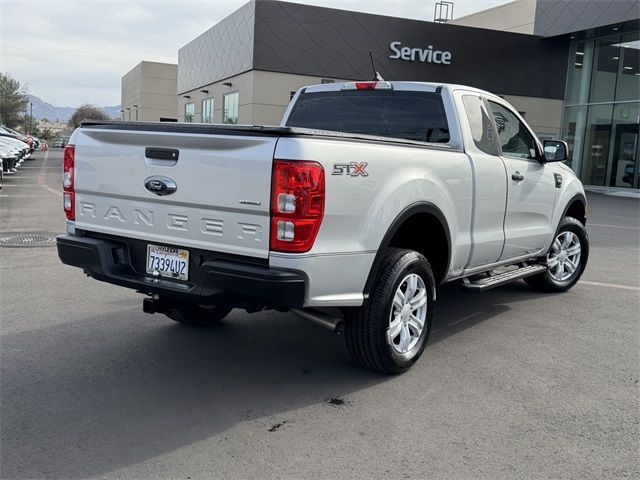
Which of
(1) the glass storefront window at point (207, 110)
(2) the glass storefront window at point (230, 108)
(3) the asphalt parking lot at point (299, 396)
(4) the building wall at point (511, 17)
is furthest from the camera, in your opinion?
(1) the glass storefront window at point (207, 110)

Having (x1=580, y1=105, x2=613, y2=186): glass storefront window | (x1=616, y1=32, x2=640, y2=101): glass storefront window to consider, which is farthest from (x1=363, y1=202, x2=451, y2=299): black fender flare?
(x1=580, y1=105, x2=613, y2=186): glass storefront window

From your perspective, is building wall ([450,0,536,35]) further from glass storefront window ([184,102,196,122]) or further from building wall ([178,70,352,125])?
glass storefront window ([184,102,196,122])

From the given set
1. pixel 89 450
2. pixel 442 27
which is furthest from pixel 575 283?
pixel 442 27

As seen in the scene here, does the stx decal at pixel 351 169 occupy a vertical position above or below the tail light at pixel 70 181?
above

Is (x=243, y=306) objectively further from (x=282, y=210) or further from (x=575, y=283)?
(x=575, y=283)

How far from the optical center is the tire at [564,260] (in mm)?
6844

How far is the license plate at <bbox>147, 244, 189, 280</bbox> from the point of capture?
3781 millimetres

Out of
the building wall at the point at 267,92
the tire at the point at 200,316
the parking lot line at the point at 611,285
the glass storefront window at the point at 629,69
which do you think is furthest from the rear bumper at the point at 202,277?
the glass storefront window at the point at 629,69

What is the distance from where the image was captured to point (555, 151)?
6.00 meters

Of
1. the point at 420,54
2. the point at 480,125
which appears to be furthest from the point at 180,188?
the point at 420,54

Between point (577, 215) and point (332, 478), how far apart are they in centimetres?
544

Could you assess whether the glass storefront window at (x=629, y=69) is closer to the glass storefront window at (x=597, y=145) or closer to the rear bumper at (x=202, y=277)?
the glass storefront window at (x=597, y=145)

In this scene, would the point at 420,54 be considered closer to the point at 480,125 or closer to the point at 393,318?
the point at 480,125

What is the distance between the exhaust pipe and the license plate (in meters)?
0.75
